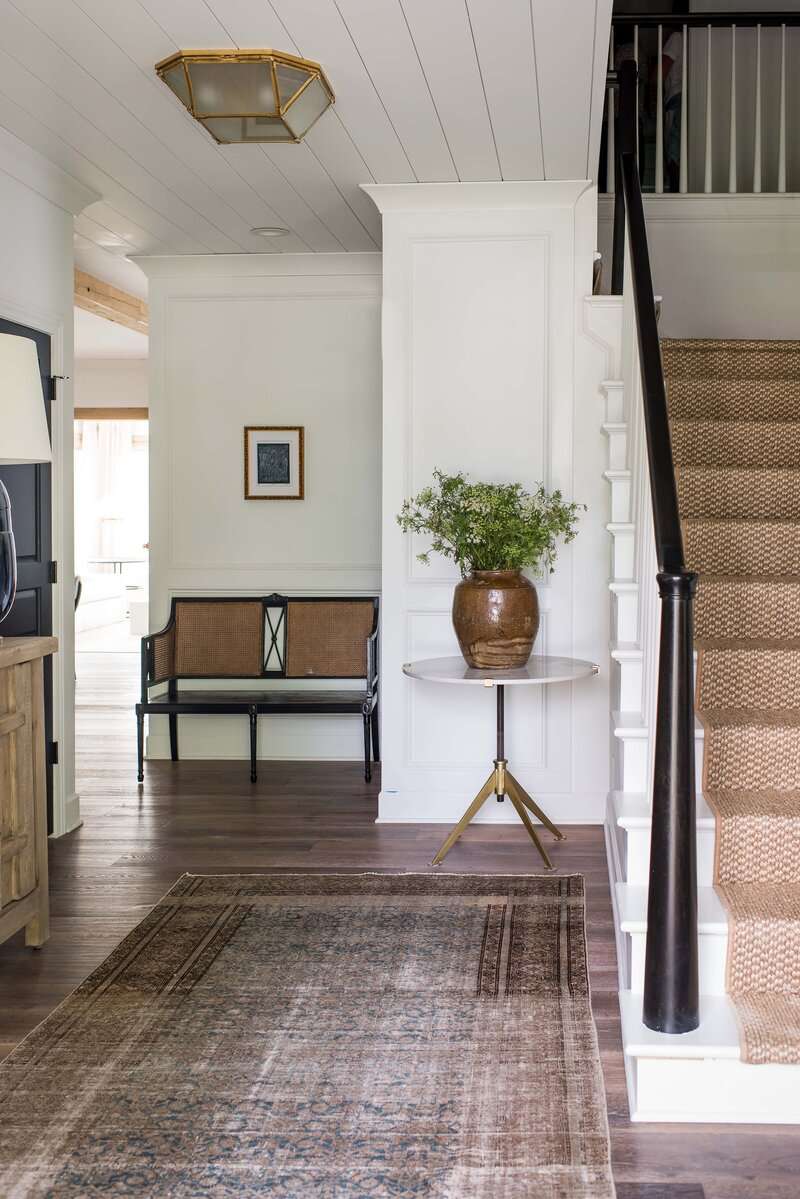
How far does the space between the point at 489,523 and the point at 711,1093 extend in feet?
7.91

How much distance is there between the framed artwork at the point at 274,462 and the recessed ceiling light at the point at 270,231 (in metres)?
1.06

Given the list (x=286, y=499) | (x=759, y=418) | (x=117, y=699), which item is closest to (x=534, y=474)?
(x=759, y=418)

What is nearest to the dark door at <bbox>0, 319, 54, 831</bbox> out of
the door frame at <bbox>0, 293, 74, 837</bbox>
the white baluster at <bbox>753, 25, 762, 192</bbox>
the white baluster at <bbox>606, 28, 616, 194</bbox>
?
the door frame at <bbox>0, 293, 74, 837</bbox>

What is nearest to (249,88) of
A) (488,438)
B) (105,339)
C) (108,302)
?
(488,438)

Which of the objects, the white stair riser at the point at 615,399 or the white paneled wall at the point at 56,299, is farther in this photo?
the white stair riser at the point at 615,399

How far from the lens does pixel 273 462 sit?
20.4 feet

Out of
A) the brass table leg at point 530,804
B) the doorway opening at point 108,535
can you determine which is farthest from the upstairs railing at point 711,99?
the doorway opening at point 108,535

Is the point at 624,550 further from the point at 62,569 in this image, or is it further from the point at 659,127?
the point at 659,127

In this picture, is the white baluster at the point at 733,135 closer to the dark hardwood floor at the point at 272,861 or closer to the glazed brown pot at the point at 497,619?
the glazed brown pot at the point at 497,619

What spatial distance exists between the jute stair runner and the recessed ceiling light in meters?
2.02

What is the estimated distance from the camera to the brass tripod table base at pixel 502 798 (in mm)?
4219

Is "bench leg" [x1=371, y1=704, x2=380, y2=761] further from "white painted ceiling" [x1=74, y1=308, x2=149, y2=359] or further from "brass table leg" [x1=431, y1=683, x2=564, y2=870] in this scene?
"white painted ceiling" [x1=74, y1=308, x2=149, y2=359]

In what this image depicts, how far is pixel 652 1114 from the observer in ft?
7.67

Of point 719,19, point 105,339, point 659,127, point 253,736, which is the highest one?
point 719,19
